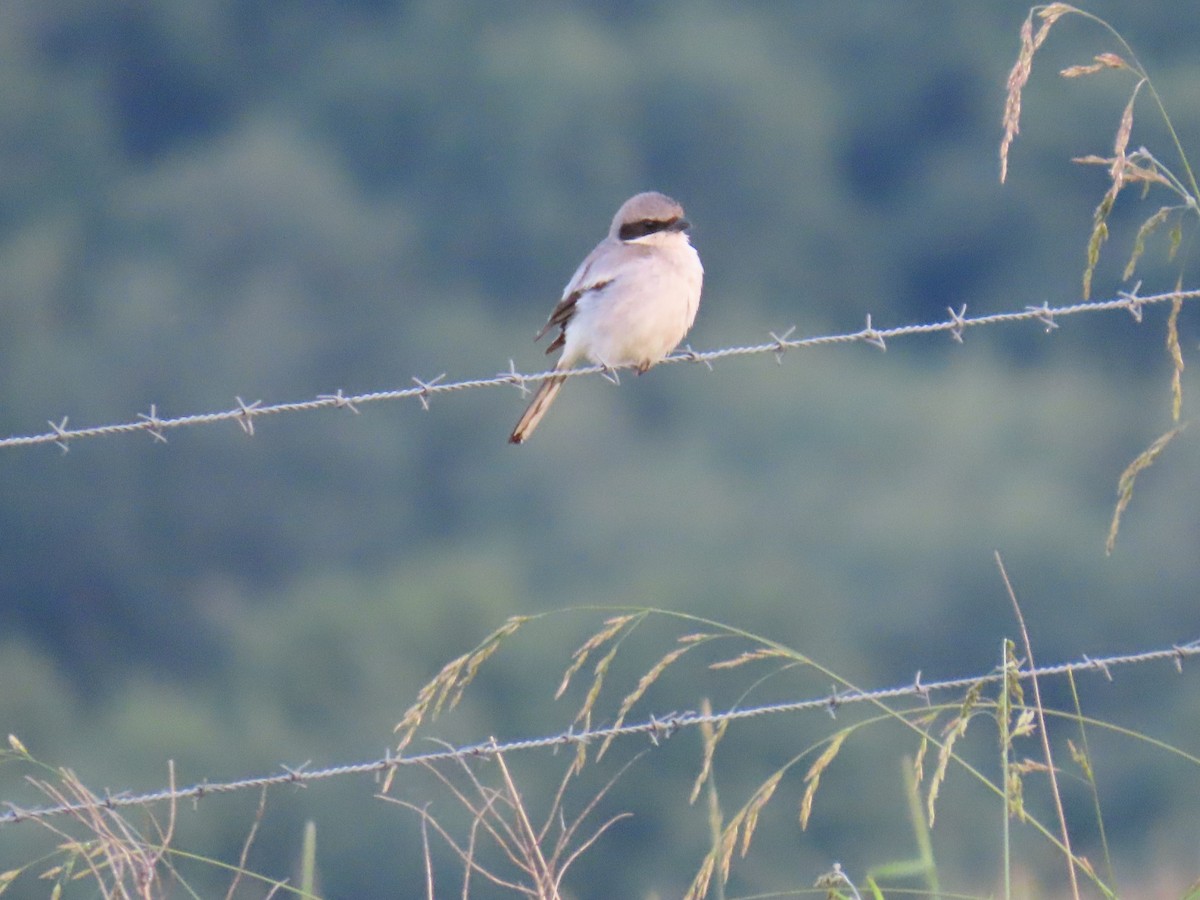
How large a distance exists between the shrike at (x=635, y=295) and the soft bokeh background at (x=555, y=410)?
1622 cm

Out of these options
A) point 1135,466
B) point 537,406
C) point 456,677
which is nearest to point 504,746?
point 456,677

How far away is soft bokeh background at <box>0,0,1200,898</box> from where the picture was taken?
31.2 meters

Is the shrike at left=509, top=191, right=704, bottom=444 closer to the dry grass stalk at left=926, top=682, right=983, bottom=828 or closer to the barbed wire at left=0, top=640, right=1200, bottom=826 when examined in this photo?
the barbed wire at left=0, top=640, right=1200, bottom=826

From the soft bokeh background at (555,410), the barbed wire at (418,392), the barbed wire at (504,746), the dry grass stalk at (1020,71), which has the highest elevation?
the dry grass stalk at (1020,71)

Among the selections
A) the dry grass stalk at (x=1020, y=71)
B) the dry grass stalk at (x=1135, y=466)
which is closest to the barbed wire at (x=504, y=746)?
the dry grass stalk at (x=1135, y=466)

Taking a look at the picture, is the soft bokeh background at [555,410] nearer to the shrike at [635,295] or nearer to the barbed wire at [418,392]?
the shrike at [635,295]

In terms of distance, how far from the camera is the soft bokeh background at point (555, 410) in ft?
103

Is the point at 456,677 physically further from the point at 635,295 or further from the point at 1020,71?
the point at 635,295

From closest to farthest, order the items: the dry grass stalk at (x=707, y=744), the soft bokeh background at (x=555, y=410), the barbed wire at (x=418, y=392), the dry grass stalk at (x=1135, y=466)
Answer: the dry grass stalk at (x=707, y=744)
the dry grass stalk at (x=1135, y=466)
the barbed wire at (x=418, y=392)
the soft bokeh background at (x=555, y=410)

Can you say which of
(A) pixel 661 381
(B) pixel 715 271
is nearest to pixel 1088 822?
(A) pixel 661 381

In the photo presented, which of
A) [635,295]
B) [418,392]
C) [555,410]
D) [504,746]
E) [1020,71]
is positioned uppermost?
[1020,71]

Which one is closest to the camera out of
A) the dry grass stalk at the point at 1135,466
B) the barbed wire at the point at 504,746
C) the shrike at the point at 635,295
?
the barbed wire at the point at 504,746

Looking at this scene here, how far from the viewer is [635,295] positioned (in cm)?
606

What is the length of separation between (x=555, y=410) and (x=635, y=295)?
3246cm
